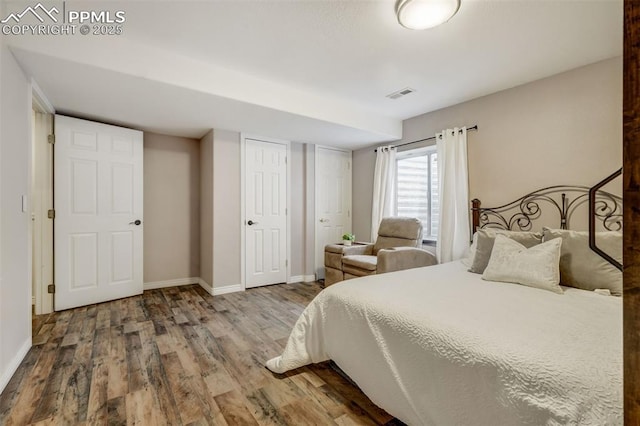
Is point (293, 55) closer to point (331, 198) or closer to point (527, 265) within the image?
point (527, 265)

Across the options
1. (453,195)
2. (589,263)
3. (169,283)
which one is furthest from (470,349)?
(169,283)

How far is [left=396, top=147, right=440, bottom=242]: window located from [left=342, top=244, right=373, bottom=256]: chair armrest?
30.4 inches

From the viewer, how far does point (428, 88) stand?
9.63ft

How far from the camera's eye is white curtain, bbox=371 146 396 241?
4.12 meters

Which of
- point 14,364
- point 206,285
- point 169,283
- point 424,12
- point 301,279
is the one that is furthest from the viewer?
point 301,279

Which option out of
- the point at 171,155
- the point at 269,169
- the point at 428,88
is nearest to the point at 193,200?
the point at 171,155

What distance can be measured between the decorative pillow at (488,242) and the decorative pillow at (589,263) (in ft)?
0.63

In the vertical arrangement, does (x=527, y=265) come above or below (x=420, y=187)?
below

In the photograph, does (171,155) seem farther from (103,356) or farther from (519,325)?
(519,325)

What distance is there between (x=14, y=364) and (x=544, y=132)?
457 centimetres

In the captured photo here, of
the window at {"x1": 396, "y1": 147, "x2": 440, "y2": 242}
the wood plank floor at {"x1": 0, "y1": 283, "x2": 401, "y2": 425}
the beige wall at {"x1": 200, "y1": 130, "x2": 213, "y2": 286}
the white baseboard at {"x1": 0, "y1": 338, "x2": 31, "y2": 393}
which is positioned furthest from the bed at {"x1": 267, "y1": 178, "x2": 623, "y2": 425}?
the beige wall at {"x1": 200, "y1": 130, "x2": 213, "y2": 286}

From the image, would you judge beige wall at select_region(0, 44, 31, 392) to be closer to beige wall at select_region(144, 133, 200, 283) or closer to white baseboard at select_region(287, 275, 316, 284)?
beige wall at select_region(144, 133, 200, 283)

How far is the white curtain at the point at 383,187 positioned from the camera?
13.5 ft

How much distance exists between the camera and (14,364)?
6.09 ft
